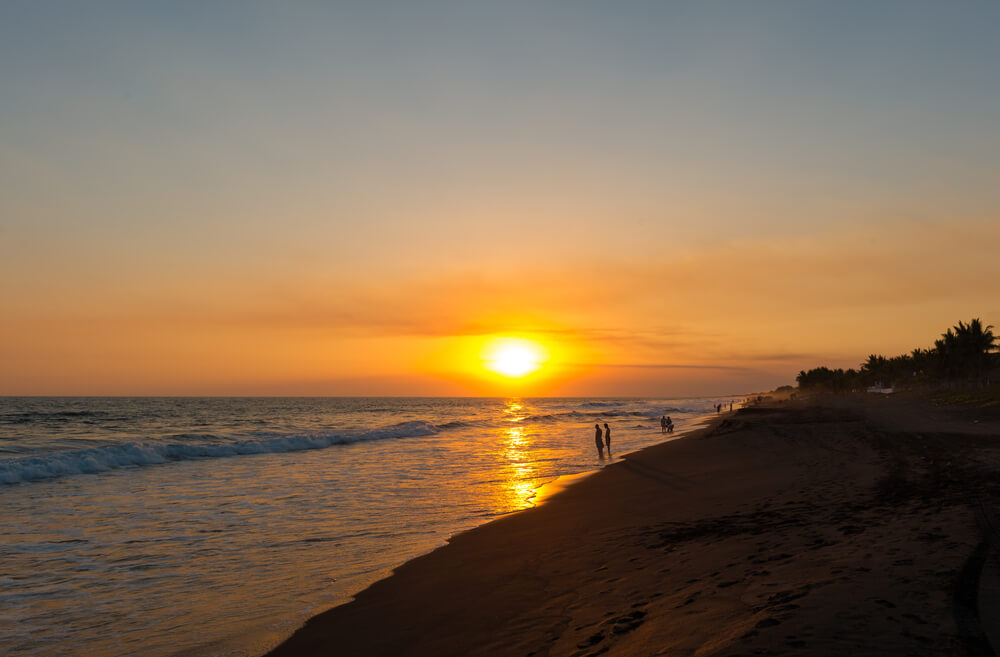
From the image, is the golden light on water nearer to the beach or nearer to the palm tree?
the beach

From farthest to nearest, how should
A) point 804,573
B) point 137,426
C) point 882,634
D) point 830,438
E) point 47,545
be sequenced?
point 137,426
point 830,438
point 47,545
point 804,573
point 882,634

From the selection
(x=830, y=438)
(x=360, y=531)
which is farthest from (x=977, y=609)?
(x=830, y=438)

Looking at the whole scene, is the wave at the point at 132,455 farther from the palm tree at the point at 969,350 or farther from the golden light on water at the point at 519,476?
the palm tree at the point at 969,350

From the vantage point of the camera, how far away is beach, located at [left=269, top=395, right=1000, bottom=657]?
19.5ft

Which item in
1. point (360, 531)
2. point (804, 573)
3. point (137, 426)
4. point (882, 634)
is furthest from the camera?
point (137, 426)

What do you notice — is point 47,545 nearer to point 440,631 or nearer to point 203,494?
point 203,494

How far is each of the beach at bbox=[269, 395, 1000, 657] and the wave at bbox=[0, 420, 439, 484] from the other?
24409 millimetres

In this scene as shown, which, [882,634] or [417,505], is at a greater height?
[882,634]

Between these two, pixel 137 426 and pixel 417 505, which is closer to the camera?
pixel 417 505

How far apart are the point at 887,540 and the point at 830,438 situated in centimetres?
2642

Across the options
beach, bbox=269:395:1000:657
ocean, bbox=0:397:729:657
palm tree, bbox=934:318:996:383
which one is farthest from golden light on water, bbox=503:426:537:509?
palm tree, bbox=934:318:996:383

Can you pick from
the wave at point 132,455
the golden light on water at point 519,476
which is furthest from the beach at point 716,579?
the wave at point 132,455

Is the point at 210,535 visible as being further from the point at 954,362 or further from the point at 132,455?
the point at 954,362

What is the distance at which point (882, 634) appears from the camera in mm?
5477
